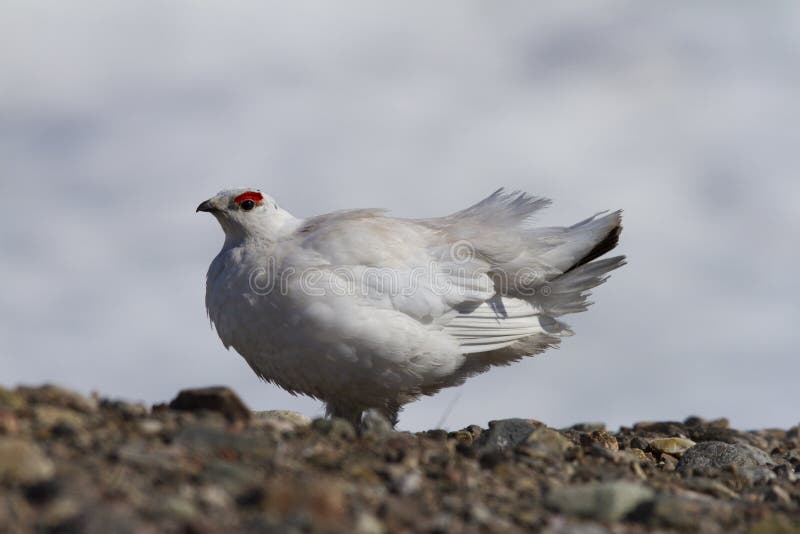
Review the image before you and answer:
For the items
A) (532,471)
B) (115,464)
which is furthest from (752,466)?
(115,464)

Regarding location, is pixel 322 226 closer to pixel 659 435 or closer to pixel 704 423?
pixel 659 435

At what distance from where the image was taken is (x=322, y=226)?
8.47 m

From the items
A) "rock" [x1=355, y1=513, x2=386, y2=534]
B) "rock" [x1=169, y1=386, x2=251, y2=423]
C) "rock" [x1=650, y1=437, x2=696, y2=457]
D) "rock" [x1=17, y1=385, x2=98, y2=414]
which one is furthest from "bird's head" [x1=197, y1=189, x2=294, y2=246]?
"rock" [x1=355, y1=513, x2=386, y2=534]

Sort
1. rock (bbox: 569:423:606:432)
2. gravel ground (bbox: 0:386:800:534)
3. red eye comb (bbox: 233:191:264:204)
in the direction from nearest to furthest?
gravel ground (bbox: 0:386:800:534) → red eye comb (bbox: 233:191:264:204) → rock (bbox: 569:423:606:432)

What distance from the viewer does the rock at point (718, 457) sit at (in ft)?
26.2

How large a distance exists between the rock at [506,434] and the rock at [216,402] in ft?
6.17

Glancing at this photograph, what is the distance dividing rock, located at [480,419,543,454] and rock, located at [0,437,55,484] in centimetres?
343

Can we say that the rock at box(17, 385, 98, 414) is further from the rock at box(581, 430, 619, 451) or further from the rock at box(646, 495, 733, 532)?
the rock at box(581, 430, 619, 451)

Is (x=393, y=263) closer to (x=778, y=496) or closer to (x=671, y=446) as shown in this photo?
(x=671, y=446)

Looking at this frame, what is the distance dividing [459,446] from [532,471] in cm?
53

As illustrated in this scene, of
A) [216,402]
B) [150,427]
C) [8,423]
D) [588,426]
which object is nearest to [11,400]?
[8,423]

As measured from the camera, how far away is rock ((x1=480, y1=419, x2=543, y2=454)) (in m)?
7.08

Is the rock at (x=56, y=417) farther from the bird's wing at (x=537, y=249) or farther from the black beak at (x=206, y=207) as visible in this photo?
the bird's wing at (x=537, y=249)

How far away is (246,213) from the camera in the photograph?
8.49 m
